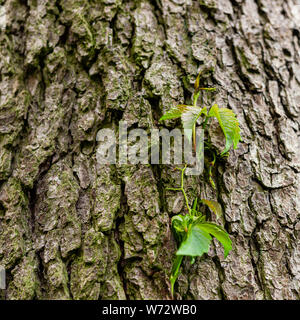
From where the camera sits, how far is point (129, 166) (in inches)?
37.4

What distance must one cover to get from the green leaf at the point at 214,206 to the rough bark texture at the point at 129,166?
60mm

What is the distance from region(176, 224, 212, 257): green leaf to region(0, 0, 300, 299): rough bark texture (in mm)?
135

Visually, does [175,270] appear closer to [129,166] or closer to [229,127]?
[129,166]

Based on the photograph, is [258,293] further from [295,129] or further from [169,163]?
[295,129]

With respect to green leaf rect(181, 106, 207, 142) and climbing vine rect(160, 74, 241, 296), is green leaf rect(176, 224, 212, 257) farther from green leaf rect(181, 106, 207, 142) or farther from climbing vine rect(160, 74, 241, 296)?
green leaf rect(181, 106, 207, 142)

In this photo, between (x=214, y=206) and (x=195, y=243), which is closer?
(x=195, y=243)

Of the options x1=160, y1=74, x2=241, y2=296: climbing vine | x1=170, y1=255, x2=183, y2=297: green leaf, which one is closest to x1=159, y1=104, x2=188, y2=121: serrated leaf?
x1=160, y1=74, x2=241, y2=296: climbing vine

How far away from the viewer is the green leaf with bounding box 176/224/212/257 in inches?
29.0

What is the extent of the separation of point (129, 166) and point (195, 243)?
0.35 m

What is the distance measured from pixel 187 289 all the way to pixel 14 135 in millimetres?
826

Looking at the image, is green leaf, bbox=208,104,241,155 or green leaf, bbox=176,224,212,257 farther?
green leaf, bbox=208,104,241,155

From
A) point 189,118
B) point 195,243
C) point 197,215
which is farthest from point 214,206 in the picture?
point 189,118

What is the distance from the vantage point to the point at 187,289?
896 mm
